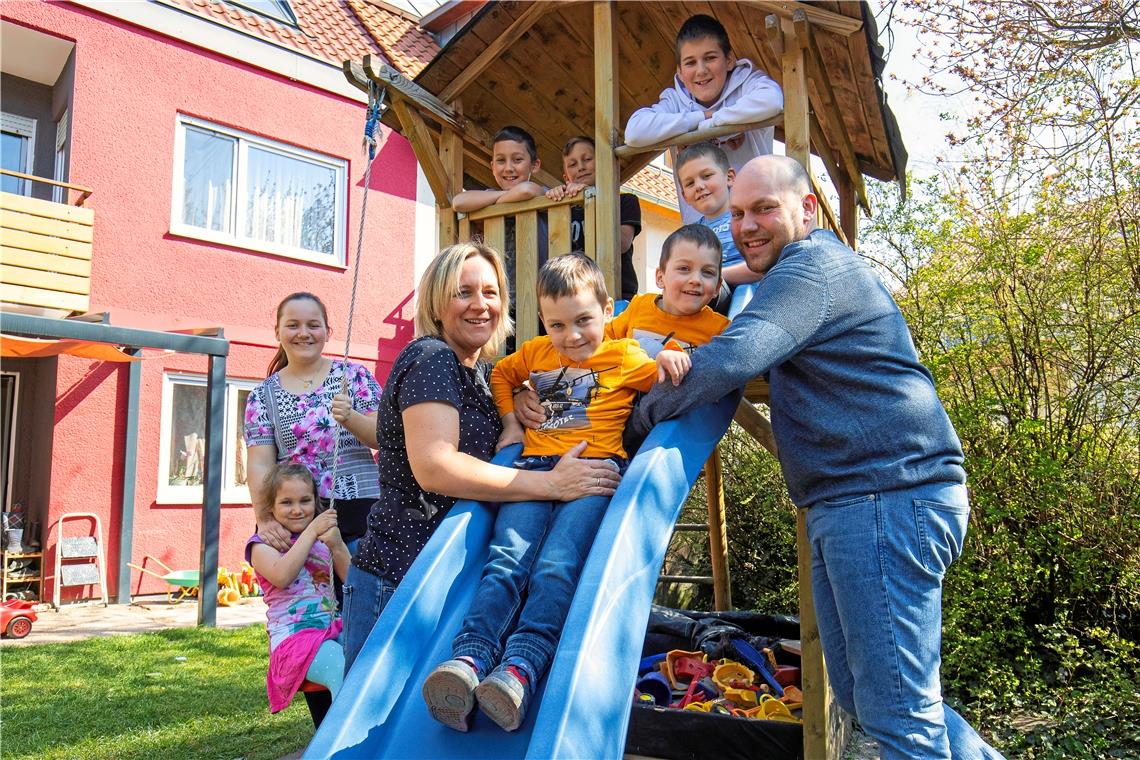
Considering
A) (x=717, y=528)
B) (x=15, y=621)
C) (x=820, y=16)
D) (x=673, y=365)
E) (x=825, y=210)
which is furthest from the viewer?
Result: (x=15, y=621)

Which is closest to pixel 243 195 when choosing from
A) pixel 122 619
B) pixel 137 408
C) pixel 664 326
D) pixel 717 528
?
pixel 137 408

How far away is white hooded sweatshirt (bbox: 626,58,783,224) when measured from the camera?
12.3ft

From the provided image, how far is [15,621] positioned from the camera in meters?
7.15

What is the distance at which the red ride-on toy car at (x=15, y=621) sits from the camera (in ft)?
23.3

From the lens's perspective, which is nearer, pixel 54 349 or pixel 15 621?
pixel 15 621

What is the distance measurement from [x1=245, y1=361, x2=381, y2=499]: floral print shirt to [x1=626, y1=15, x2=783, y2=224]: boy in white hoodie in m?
1.80

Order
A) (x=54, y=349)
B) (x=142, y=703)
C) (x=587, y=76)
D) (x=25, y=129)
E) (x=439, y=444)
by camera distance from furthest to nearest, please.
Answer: (x=25, y=129), (x=54, y=349), (x=587, y=76), (x=142, y=703), (x=439, y=444)

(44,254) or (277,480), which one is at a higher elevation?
(44,254)

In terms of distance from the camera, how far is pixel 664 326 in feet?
10.1

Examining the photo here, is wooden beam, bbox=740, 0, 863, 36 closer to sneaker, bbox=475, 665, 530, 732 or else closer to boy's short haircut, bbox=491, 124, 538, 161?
boy's short haircut, bbox=491, 124, 538, 161

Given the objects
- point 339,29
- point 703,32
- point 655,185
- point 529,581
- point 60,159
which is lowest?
point 529,581

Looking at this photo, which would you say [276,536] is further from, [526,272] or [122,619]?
[122,619]

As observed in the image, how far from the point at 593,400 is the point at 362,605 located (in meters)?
0.95

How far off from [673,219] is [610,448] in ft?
47.5
